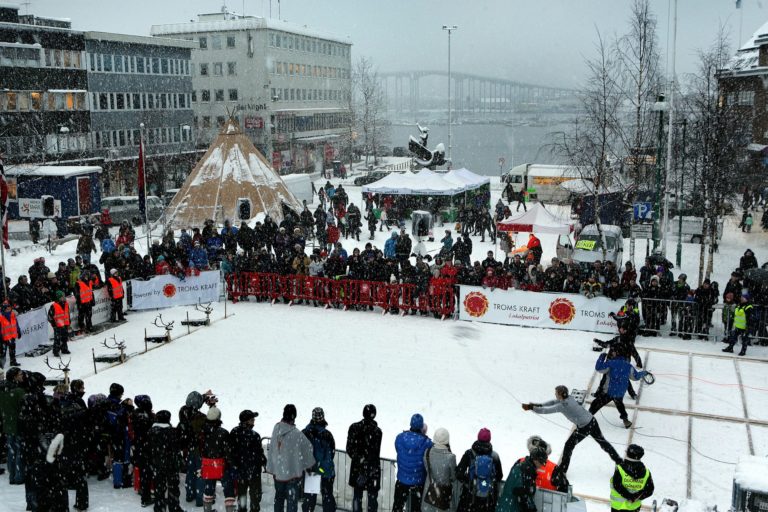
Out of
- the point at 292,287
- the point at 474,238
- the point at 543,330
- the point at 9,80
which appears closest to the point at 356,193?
the point at 474,238

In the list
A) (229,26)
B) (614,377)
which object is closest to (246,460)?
(614,377)

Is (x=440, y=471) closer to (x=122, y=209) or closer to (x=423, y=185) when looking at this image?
(x=423, y=185)

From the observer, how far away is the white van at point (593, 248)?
69.1ft

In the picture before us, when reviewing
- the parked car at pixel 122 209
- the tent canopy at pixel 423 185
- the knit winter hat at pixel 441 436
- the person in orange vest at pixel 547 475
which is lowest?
the person in orange vest at pixel 547 475

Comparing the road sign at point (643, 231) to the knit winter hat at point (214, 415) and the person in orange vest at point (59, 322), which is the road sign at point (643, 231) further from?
the knit winter hat at point (214, 415)

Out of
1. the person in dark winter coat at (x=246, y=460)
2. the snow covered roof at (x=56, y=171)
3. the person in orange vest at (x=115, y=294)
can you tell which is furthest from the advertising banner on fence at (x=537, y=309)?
the snow covered roof at (x=56, y=171)

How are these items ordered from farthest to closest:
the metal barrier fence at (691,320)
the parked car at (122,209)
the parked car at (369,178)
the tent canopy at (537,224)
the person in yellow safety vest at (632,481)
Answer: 1. the parked car at (369,178)
2. the parked car at (122,209)
3. the tent canopy at (537,224)
4. the metal barrier fence at (691,320)
5. the person in yellow safety vest at (632,481)

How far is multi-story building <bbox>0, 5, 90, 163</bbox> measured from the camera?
39781 mm

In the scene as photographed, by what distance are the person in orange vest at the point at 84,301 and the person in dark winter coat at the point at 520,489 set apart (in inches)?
465

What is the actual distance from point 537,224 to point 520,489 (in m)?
15.8

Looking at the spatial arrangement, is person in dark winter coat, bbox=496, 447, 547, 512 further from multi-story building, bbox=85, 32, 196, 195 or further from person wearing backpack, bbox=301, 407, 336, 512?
multi-story building, bbox=85, 32, 196, 195

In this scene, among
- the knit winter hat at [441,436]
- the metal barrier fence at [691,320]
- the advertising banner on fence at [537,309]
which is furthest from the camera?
the advertising banner on fence at [537,309]

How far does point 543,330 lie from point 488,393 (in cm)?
421

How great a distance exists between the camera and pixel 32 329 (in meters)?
14.8
